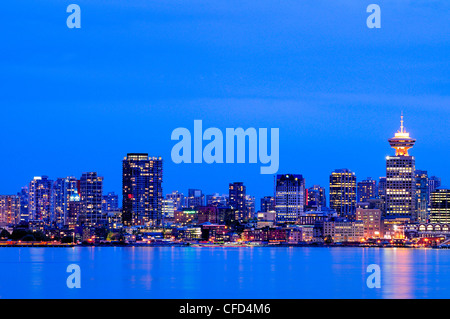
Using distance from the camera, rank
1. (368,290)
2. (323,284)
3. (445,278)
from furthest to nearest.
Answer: (445,278), (323,284), (368,290)

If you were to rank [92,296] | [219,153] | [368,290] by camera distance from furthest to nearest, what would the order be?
[368,290] < [92,296] < [219,153]

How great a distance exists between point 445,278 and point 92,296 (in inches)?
1368

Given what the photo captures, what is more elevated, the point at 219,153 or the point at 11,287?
the point at 219,153

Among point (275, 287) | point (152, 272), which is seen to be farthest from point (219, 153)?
point (152, 272)
